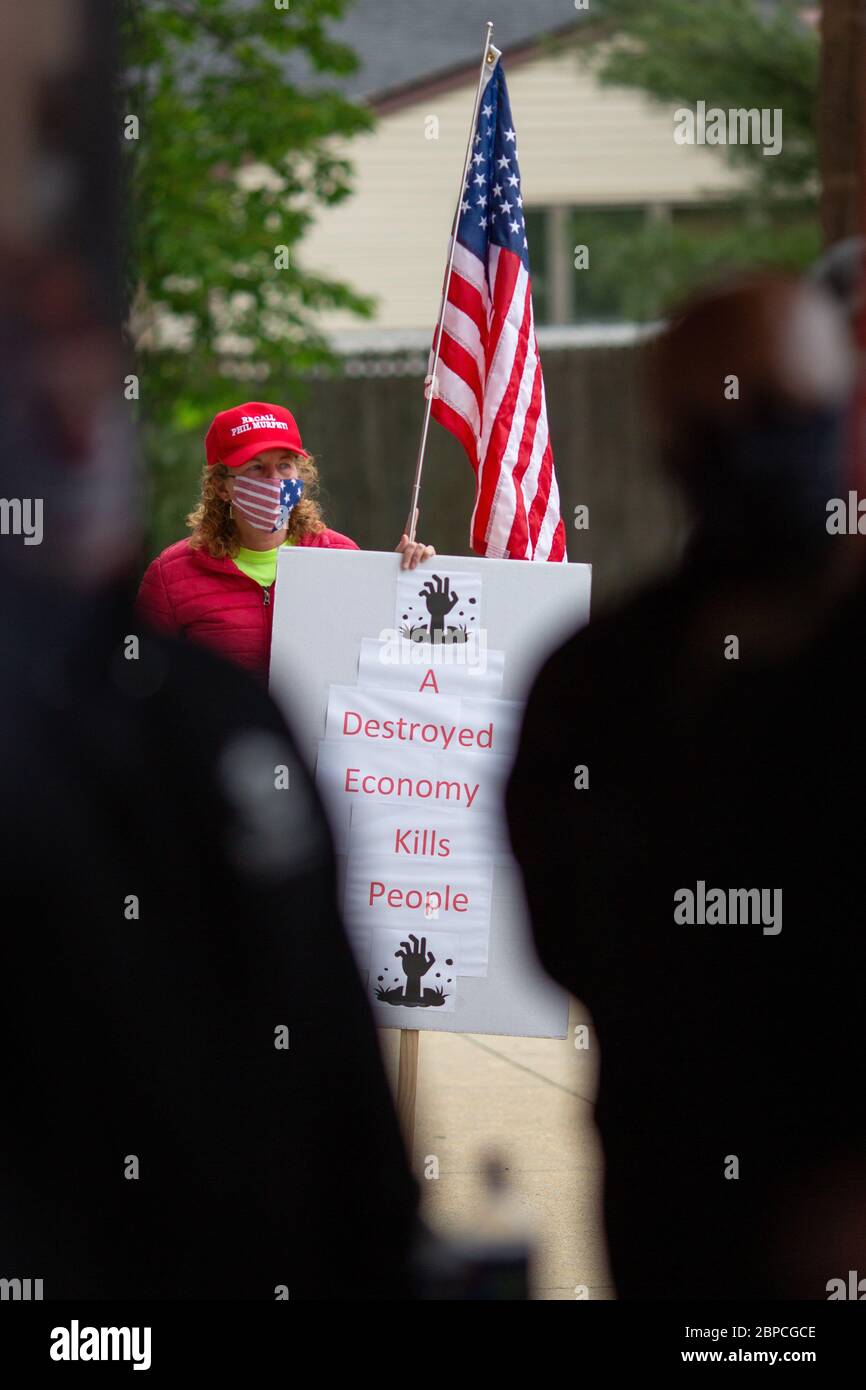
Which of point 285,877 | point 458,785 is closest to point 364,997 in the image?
point 285,877

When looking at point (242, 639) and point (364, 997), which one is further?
point (242, 639)

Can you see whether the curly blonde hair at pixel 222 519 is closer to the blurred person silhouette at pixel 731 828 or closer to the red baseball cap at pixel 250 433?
the red baseball cap at pixel 250 433

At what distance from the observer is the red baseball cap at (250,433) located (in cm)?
459

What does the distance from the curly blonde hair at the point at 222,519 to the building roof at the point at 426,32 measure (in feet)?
56.9

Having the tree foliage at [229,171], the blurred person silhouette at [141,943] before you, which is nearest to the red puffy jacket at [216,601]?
the blurred person silhouette at [141,943]

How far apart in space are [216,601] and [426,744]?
1.87ft

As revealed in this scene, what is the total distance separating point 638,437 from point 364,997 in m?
9.76

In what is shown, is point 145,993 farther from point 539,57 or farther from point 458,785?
point 539,57

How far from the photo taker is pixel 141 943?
1516 mm

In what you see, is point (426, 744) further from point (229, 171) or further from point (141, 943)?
point (229, 171)

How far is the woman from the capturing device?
4500 millimetres

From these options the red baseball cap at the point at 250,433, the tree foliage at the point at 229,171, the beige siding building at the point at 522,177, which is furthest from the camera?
the beige siding building at the point at 522,177

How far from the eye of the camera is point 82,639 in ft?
4.60

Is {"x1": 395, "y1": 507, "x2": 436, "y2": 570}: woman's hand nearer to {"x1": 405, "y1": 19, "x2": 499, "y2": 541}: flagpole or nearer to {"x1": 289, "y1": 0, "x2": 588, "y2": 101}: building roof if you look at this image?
{"x1": 405, "y1": 19, "x2": 499, "y2": 541}: flagpole
